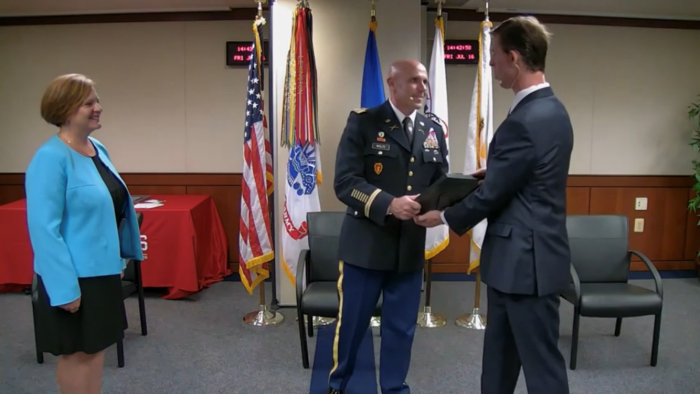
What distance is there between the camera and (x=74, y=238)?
1979mm

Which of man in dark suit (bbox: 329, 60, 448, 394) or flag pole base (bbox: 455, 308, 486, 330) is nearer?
man in dark suit (bbox: 329, 60, 448, 394)

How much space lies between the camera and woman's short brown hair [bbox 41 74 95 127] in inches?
78.3

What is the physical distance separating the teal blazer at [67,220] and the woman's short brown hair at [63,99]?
0.30 ft

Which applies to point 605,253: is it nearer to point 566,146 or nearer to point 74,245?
point 566,146

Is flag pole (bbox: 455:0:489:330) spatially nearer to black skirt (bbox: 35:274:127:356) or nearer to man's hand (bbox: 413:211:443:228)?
man's hand (bbox: 413:211:443:228)

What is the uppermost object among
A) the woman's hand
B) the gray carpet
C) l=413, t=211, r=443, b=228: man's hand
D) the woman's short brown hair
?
the woman's short brown hair

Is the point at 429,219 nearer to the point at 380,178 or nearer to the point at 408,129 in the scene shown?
the point at 380,178

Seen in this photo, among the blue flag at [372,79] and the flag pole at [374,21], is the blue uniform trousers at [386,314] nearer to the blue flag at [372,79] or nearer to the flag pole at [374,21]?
the flag pole at [374,21]

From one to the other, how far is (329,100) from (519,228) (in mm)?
2405

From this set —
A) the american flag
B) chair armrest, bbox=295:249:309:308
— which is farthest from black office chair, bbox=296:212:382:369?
the american flag

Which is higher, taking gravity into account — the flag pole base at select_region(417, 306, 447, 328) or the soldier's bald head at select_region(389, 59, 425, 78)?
the soldier's bald head at select_region(389, 59, 425, 78)

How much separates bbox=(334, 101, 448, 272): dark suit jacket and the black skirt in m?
0.98

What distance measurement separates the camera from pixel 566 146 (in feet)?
5.90

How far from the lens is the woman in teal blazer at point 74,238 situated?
1.90 metres
